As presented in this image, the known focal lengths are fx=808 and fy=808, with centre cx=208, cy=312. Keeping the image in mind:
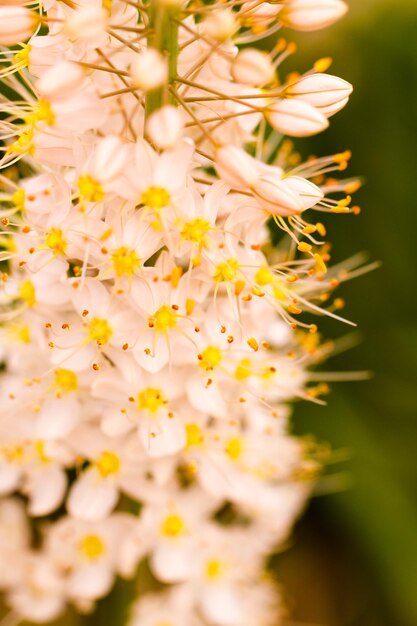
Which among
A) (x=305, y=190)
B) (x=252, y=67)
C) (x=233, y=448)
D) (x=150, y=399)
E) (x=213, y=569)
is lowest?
(x=213, y=569)

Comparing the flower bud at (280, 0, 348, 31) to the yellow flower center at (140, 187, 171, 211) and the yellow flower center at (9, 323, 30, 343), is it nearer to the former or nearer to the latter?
the yellow flower center at (140, 187, 171, 211)

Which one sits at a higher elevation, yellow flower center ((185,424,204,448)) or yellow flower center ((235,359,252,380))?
yellow flower center ((235,359,252,380))

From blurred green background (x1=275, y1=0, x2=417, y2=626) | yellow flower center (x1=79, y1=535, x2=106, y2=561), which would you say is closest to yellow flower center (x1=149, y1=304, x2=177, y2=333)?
yellow flower center (x1=79, y1=535, x2=106, y2=561)

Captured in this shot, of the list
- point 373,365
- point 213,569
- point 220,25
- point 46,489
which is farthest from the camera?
point 373,365

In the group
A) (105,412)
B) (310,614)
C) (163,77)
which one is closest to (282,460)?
(105,412)

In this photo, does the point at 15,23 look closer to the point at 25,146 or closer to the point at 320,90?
the point at 25,146

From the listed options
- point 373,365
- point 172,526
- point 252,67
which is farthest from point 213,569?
point 252,67

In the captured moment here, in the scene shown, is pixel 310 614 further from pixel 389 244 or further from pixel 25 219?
pixel 25 219
